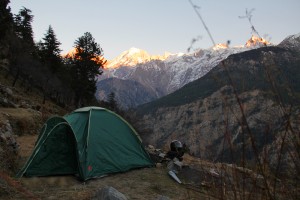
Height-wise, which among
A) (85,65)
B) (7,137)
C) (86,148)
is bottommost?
(86,148)

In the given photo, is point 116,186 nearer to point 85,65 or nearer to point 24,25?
point 85,65

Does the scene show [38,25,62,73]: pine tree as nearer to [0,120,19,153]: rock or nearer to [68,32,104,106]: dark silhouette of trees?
[68,32,104,106]: dark silhouette of trees

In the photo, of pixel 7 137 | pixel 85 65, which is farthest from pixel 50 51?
pixel 7 137

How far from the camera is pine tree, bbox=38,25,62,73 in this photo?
51.3 m

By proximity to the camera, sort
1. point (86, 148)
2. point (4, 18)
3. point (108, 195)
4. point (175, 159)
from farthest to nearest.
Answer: point (4, 18) → point (175, 159) → point (86, 148) → point (108, 195)

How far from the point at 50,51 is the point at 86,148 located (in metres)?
45.7

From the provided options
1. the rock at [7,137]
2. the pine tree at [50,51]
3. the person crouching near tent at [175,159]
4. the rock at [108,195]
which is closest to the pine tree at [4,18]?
the pine tree at [50,51]

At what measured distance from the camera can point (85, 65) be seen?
48.0m

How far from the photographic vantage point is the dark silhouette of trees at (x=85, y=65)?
46781 mm

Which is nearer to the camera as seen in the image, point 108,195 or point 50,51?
point 108,195

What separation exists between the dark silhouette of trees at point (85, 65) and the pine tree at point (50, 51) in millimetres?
5480

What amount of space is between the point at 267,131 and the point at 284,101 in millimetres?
197

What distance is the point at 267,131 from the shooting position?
1.87m

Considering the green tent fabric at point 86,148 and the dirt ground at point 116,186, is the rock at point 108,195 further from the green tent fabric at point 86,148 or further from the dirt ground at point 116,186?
the green tent fabric at point 86,148
